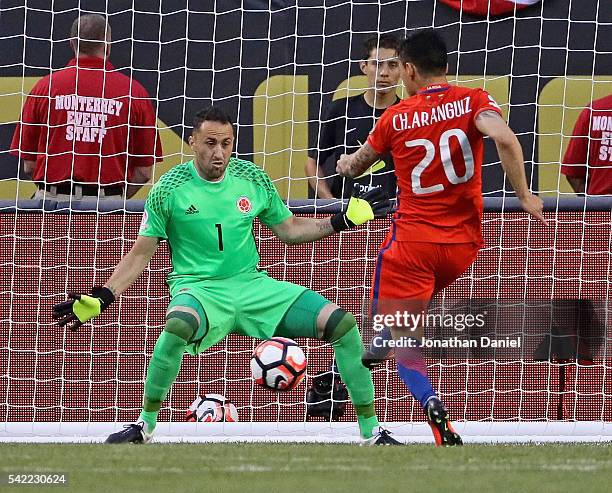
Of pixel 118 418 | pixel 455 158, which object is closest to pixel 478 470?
pixel 455 158

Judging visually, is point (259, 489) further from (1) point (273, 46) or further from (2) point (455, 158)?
(1) point (273, 46)

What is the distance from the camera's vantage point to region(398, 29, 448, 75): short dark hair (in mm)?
7355

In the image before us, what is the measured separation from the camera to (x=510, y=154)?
704 centimetres

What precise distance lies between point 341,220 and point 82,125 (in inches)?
97.1

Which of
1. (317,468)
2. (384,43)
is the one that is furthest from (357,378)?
(384,43)

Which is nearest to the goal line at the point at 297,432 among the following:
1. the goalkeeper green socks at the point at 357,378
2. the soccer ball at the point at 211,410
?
the soccer ball at the point at 211,410

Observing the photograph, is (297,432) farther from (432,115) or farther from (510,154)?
(510,154)

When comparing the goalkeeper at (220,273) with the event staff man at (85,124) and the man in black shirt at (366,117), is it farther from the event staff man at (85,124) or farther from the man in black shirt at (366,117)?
the event staff man at (85,124)

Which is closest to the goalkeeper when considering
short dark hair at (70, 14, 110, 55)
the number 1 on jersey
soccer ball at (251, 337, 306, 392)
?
the number 1 on jersey

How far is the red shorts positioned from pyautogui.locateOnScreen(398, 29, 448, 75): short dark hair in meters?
0.91

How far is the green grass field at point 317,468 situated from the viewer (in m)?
5.19

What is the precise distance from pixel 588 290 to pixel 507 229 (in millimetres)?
644

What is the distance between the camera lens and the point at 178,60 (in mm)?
11070

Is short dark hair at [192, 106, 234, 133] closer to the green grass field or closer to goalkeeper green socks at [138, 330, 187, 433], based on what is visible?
goalkeeper green socks at [138, 330, 187, 433]
